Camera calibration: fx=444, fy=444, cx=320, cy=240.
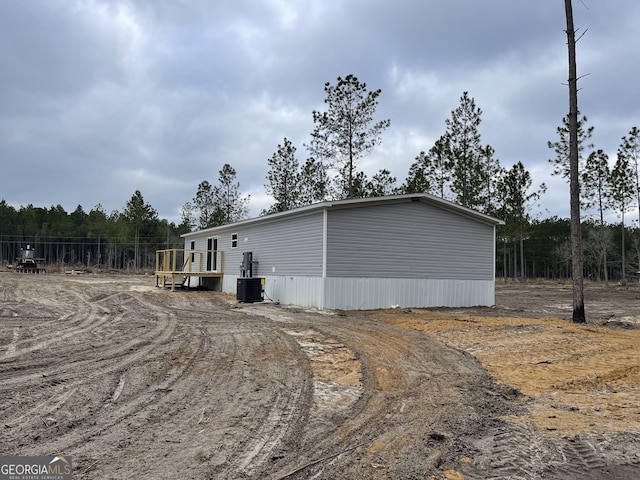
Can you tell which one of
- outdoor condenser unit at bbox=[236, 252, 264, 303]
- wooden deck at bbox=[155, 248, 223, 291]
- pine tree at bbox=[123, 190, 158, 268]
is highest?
pine tree at bbox=[123, 190, 158, 268]

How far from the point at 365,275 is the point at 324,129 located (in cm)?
1446

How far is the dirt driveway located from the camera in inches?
125

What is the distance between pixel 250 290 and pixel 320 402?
11.6 meters

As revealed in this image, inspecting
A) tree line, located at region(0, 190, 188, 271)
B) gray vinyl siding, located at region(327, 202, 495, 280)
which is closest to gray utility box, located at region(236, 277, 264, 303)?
gray vinyl siding, located at region(327, 202, 495, 280)

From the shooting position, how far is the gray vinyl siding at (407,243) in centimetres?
1371

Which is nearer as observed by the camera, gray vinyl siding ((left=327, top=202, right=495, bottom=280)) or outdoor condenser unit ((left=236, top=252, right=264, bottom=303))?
gray vinyl siding ((left=327, top=202, right=495, bottom=280))

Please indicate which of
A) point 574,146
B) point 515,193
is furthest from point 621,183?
point 574,146

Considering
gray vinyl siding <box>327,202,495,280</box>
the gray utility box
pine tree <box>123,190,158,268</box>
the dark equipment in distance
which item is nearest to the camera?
gray vinyl siding <box>327,202,495,280</box>

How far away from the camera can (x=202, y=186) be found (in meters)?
40.5

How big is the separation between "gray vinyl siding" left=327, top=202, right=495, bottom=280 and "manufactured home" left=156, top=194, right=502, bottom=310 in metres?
0.03

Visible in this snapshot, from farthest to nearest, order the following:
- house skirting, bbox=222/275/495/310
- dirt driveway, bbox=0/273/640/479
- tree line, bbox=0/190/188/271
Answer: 1. tree line, bbox=0/190/188/271
2. house skirting, bbox=222/275/495/310
3. dirt driveway, bbox=0/273/640/479

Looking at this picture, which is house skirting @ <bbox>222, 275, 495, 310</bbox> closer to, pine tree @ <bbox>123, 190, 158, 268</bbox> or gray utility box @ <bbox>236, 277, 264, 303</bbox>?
gray utility box @ <bbox>236, 277, 264, 303</bbox>

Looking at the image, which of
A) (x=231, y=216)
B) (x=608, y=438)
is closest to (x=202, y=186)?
(x=231, y=216)

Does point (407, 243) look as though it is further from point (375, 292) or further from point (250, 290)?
point (250, 290)
